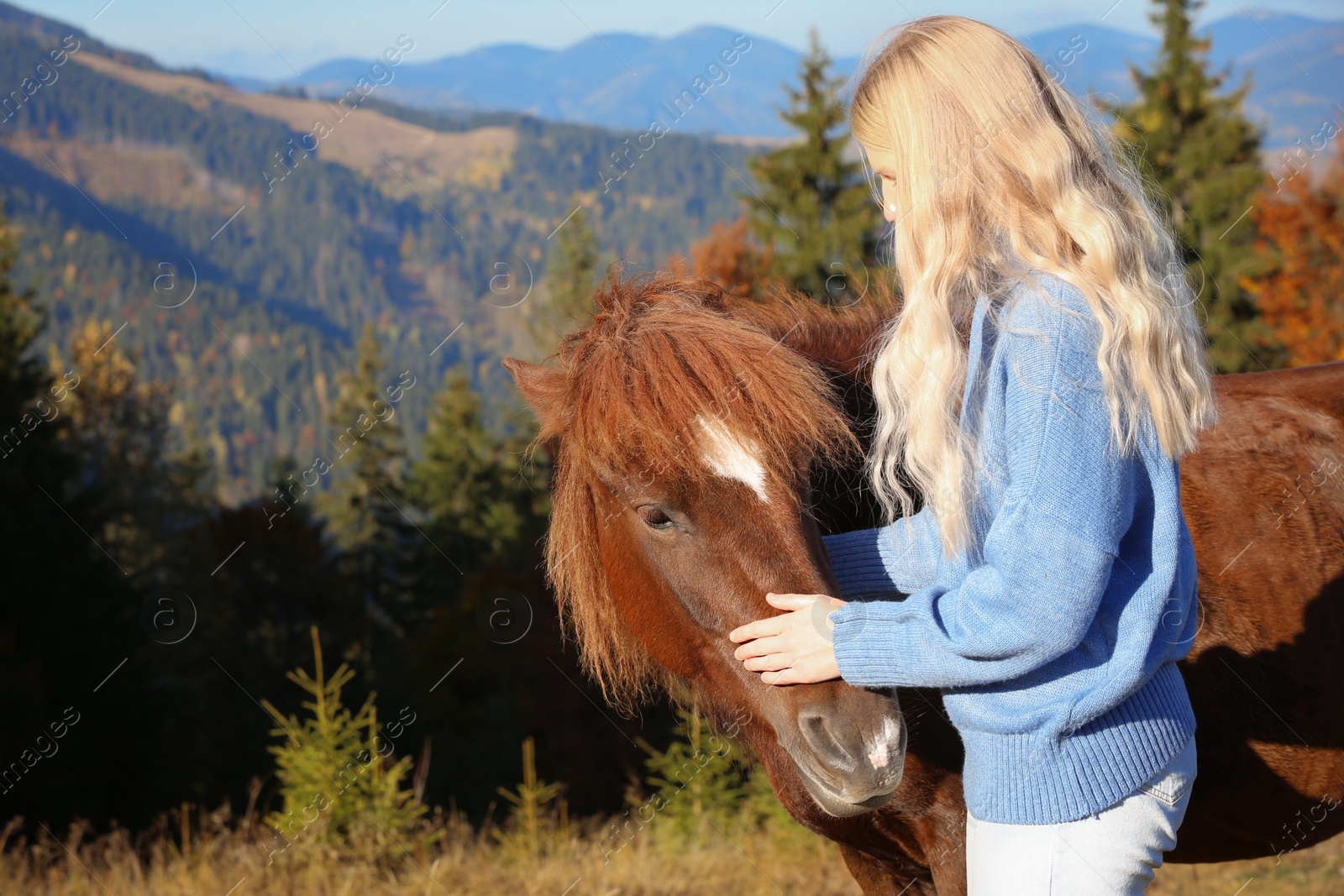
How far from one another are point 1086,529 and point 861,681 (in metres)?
0.48

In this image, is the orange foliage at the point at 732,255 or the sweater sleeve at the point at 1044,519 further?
the orange foliage at the point at 732,255

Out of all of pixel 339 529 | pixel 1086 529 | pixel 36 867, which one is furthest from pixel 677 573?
pixel 339 529

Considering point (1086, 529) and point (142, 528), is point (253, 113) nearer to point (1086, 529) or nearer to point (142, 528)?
point (142, 528)

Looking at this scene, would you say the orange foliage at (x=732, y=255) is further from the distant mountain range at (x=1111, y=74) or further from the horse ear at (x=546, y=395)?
the horse ear at (x=546, y=395)

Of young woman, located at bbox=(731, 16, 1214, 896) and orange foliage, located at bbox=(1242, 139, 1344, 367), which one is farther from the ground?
young woman, located at bbox=(731, 16, 1214, 896)

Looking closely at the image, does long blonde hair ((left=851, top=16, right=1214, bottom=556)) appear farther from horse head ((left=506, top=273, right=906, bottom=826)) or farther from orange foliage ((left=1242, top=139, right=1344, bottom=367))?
orange foliage ((left=1242, top=139, right=1344, bottom=367))

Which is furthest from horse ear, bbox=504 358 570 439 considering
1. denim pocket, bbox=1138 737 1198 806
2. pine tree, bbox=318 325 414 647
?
pine tree, bbox=318 325 414 647

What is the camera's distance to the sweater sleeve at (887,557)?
6.19 ft

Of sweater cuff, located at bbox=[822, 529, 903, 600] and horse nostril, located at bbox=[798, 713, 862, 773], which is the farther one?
sweater cuff, located at bbox=[822, 529, 903, 600]

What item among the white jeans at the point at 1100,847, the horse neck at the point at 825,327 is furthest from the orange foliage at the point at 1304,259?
the white jeans at the point at 1100,847

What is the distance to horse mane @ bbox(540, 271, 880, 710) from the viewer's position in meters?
2.06

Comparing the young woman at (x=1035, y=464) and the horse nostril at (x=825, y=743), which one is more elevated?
the young woman at (x=1035, y=464)

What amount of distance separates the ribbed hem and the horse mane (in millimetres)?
740

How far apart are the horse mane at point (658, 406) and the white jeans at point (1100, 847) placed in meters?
0.86
